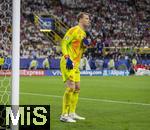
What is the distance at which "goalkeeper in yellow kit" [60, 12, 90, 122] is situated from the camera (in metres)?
10.4

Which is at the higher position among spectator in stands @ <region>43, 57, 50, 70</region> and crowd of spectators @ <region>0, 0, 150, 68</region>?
crowd of spectators @ <region>0, 0, 150, 68</region>

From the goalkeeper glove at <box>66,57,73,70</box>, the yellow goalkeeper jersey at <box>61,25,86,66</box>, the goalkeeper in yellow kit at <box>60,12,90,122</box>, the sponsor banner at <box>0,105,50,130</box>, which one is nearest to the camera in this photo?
the sponsor banner at <box>0,105,50,130</box>

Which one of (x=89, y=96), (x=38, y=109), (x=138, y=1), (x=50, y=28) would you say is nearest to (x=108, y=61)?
(x=50, y=28)

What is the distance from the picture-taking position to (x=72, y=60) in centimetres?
1054

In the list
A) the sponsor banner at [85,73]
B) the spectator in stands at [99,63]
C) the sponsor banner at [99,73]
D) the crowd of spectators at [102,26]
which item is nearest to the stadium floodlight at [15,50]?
the sponsor banner at [85,73]

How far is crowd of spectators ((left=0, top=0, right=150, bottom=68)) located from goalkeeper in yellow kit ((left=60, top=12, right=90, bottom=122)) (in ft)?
79.2

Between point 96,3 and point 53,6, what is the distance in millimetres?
4488

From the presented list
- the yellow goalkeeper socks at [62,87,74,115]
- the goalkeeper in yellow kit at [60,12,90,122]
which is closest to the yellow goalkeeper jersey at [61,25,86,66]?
the goalkeeper in yellow kit at [60,12,90,122]

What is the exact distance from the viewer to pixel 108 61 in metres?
36.6

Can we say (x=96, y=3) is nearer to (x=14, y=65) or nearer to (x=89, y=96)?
(x=89, y=96)

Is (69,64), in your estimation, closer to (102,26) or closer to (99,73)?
(99,73)

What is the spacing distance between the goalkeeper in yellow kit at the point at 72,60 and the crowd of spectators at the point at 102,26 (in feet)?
79.2

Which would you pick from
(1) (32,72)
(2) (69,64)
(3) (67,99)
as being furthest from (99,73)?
(2) (69,64)

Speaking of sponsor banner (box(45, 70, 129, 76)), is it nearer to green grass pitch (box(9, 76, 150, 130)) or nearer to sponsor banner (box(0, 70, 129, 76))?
sponsor banner (box(0, 70, 129, 76))
